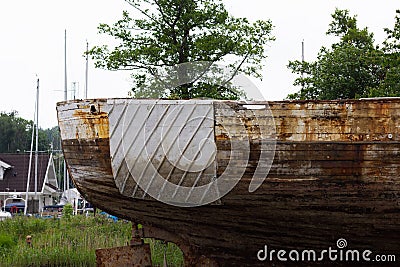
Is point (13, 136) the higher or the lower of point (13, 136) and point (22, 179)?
the higher

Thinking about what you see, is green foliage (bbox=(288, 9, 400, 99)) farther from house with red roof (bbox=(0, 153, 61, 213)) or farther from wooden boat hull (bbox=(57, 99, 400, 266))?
house with red roof (bbox=(0, 153, 61, 213))

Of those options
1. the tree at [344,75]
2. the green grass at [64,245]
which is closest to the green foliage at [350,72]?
the tree at [344,75]

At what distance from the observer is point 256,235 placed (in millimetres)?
6984

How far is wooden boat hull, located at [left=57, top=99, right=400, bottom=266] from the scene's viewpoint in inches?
243

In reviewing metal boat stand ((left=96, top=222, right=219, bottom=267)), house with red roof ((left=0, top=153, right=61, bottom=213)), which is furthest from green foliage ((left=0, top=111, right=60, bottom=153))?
metal boat stand ((left=96, top=222, right=219, bottom=267))

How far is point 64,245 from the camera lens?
36.9ft

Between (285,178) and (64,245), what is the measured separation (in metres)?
6.03

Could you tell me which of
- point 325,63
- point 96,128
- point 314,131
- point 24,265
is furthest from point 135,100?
point 325,63

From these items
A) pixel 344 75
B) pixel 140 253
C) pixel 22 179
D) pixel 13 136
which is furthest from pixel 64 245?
pixel 13 136

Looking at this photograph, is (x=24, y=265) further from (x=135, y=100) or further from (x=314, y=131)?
(x=314, y=131)

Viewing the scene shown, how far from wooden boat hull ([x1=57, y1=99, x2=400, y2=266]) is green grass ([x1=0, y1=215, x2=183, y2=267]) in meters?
2.10

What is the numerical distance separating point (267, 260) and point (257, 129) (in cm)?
176

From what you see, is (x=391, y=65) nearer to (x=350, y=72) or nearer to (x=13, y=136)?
(x=350, y=72)

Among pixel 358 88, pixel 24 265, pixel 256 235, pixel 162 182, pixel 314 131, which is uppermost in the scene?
pixel 358 88
